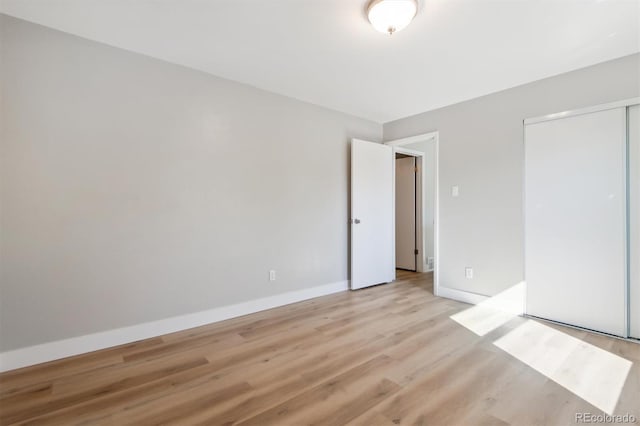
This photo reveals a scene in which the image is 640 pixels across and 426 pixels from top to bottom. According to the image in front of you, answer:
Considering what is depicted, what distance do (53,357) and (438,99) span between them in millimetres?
4397

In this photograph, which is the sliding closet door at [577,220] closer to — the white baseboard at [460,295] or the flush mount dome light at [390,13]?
the white baseboard at [460,295]

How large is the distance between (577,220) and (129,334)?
411cm

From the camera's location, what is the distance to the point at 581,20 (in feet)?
6.76

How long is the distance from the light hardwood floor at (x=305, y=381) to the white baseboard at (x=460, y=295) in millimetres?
612

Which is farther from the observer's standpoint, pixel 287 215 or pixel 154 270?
pixel 287 215

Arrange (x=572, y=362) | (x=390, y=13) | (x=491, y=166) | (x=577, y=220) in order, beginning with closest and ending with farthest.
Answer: (x=390, y=13) → (x=572, y=362) → (x=577, y=220) → (x=491, y=166)

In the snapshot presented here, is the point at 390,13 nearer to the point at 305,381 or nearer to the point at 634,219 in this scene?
the point at 305,381

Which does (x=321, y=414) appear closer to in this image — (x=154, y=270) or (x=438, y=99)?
(x=154, y=270)

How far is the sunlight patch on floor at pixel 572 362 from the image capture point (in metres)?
1.76

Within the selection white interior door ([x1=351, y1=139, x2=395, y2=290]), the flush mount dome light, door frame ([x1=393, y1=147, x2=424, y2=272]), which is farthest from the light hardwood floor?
door frame ([x1=393, y1=147, x2=424, y2=272])

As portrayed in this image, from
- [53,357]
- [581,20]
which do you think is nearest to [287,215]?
[53,357]

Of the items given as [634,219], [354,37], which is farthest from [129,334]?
[634,219]

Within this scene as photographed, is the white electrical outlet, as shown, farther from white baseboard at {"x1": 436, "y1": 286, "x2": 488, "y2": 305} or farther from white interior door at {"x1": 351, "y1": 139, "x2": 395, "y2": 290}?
white interior door at {"x1": 351, "y1": 139, "x2": 395, "y2": 290}

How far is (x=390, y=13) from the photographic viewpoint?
1.86 m
